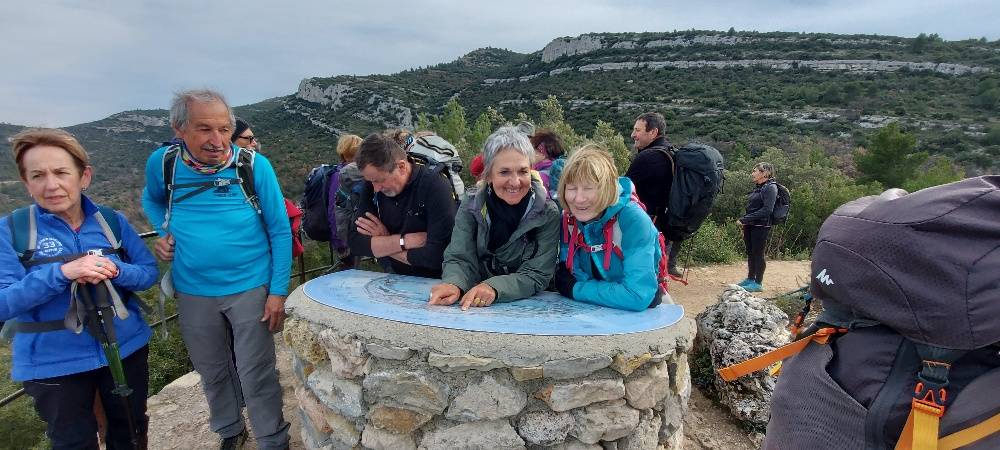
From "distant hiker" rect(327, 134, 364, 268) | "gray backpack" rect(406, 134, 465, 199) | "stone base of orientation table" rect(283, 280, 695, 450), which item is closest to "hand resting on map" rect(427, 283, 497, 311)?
"stone base of orientation table" rect(283, 280, 695, 450)

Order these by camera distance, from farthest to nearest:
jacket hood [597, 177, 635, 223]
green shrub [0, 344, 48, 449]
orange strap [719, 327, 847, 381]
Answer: green shrub [0, 344, 48, 449]
jacket hood [597, 177, 635, 223]
orange strap [719, 327, 847, 381]

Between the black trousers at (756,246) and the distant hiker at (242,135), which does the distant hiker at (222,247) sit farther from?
the black trousers at (756,246)

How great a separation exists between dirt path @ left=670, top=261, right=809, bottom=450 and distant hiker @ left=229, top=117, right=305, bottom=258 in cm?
324

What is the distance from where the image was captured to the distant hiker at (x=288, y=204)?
3.37 meters

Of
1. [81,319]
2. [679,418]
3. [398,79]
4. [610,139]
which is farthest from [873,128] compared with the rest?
[398,79]

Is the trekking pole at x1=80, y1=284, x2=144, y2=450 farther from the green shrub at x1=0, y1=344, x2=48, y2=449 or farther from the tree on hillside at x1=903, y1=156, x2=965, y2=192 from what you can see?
the tree on hillside at x1=903, y1=156, x2=965, y2=192

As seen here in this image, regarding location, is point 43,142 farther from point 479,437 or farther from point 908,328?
point 908,328

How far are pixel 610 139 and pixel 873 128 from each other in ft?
78.0

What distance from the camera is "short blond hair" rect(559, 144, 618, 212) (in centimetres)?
218

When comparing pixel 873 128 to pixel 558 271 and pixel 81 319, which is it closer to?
pixel 558 271

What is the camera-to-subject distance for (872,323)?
4.04ft

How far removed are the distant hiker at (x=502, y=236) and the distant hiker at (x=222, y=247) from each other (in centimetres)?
107

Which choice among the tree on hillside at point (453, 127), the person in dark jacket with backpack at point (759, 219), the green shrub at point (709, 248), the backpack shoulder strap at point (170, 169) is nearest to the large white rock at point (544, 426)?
the backpack shoulder strap at point (170, 169)

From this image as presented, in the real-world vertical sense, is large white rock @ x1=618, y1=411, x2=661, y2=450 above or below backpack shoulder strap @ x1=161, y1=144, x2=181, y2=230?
below
